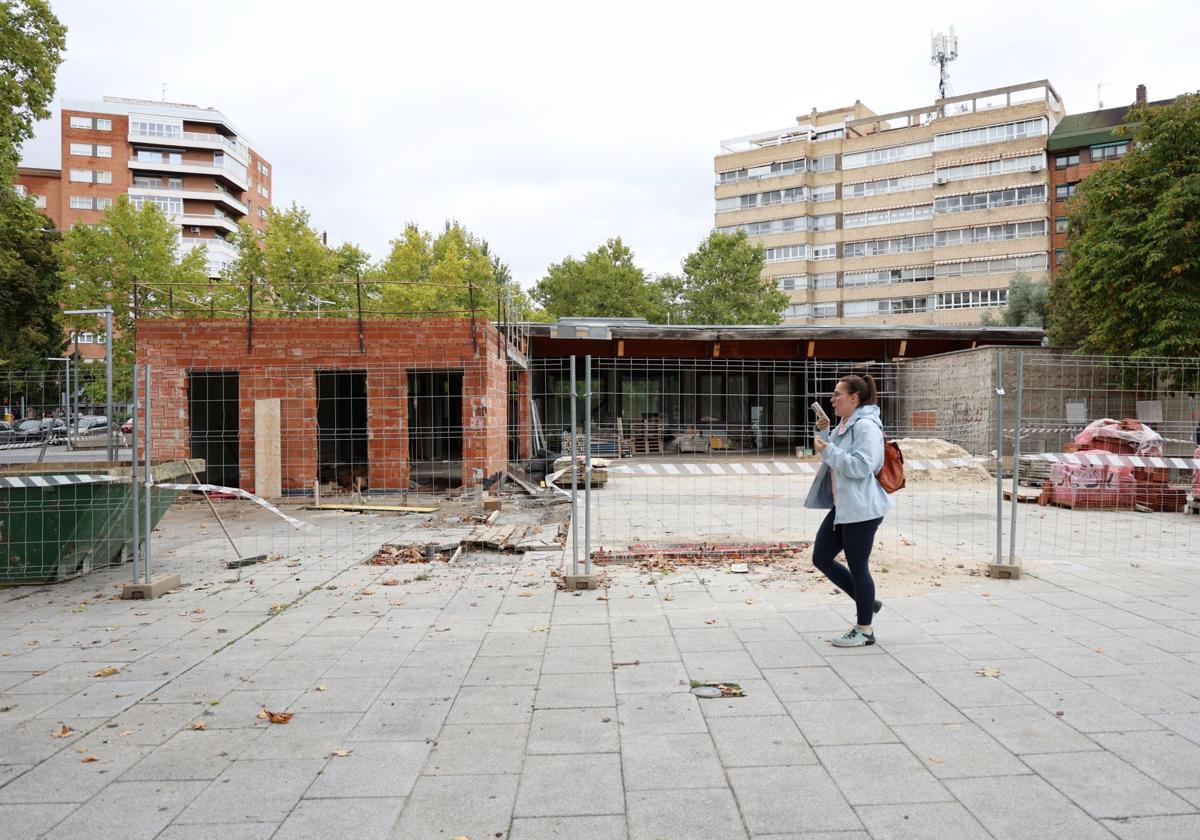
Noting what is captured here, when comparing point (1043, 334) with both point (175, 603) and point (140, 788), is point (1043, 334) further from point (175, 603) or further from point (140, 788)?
point (140, 788)

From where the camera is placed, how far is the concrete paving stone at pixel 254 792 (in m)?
3.02

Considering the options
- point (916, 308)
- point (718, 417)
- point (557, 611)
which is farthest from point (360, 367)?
point (916, 308)

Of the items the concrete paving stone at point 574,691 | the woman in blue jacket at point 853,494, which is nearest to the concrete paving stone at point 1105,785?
the woman in blue jacket at point 853,494

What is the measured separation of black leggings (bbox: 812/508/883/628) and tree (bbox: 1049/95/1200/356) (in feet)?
56.0

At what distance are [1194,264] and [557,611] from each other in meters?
18.3

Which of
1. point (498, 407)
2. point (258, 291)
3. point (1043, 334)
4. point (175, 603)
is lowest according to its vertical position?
point (175, 603)

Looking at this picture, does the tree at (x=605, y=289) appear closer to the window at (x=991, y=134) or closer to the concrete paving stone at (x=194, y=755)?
the window at (x=991, y=134)

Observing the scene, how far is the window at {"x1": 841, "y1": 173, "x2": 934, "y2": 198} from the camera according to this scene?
198 ft

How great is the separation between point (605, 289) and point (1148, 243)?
1118 inches

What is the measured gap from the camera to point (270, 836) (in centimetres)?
287

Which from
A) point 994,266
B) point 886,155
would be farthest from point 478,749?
point 886,155

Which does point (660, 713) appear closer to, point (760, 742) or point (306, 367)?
point (760, 742)

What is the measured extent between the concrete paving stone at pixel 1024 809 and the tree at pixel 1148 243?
18.8 metres

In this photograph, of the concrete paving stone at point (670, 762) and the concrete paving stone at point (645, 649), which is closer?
the concrete paving stone at point (670, 762)
